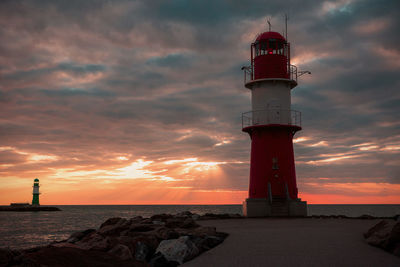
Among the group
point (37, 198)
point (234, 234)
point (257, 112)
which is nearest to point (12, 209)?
point (37, 198)

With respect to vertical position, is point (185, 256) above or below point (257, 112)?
below

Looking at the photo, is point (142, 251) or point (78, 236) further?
point (78, 236)

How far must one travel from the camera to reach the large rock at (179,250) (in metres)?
9.15

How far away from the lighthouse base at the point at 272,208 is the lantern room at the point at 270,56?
695 centimetres

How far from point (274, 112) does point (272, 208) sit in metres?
5.24

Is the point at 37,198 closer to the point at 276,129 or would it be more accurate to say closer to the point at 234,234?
the point at 276,129

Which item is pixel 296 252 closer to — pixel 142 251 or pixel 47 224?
pixel 142 251

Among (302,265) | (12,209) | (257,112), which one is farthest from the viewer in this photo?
(12,209)

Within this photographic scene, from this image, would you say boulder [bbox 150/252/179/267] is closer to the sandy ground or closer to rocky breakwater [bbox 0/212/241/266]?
rocky breakwater [bbox 0/212/241/266]

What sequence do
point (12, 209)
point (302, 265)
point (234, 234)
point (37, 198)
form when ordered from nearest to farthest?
point (302, 265), point (234, 234), point (37, 198), point (12, 209)

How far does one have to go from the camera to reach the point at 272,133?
74.8ft

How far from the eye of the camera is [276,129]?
74.8 feet

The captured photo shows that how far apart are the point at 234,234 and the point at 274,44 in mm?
13945

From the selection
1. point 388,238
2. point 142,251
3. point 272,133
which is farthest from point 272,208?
point 142,251
